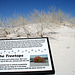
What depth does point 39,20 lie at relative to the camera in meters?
7.57

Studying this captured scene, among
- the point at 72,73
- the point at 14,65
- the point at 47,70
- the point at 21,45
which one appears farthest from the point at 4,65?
the point at 72,73

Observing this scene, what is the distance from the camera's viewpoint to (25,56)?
2270mm

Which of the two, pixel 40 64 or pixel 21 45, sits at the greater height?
pixel 21 45

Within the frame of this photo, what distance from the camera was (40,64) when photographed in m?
2.09

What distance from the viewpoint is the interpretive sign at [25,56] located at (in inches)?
78.0

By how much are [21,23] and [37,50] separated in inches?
204

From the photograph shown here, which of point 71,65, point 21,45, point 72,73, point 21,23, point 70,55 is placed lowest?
point 72,73

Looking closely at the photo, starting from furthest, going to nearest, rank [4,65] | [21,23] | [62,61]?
1. [21,23]
2. [62,61]
3. [4,65]

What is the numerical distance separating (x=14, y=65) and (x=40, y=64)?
1.85 feet

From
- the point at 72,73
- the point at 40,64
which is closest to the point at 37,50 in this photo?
the point at 40,64

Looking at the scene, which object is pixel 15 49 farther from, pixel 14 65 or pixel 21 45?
pixel 14 65

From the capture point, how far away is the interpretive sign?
1.98 metres

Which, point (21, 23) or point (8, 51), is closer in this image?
point (8, 51)

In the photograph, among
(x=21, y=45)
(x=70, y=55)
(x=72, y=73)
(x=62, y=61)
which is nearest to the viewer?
(x=72, y=73)
